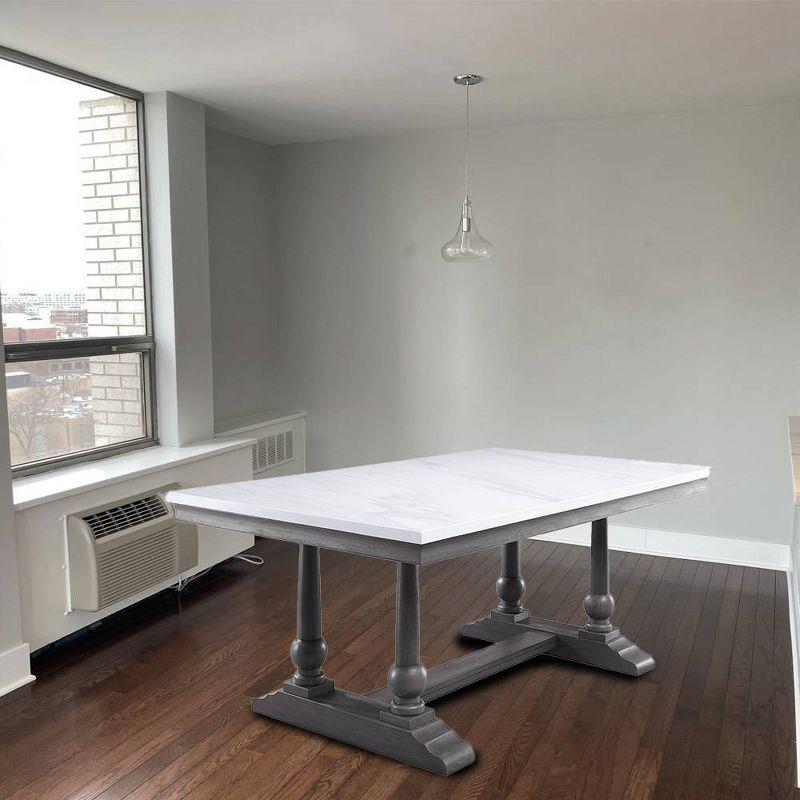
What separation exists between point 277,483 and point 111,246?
72.8 inches

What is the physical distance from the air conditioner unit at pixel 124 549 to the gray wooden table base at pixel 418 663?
99 centimetres

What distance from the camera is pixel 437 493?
2.84m

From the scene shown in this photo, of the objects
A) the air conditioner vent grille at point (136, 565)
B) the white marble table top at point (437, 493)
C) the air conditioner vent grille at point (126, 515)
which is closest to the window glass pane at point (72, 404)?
the air conditioner vent grille at point (126, 515)

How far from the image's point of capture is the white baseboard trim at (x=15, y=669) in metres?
3.16

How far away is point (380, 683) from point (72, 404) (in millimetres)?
1890

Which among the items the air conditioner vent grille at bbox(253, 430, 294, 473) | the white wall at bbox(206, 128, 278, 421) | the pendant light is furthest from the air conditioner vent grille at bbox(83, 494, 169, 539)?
the pendant light

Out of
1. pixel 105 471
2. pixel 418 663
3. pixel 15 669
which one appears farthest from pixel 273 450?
pixel 418 663

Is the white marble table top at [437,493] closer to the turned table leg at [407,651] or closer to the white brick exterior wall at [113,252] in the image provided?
the turned table leg at [407,651]

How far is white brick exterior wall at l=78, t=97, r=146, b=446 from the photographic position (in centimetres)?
403

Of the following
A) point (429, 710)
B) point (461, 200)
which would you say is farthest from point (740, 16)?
point (429, 710)

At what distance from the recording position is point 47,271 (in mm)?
3750

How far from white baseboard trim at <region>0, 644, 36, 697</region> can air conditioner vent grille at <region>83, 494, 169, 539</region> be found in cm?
53

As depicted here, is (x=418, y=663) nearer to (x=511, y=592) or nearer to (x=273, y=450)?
(x=511, y=592)

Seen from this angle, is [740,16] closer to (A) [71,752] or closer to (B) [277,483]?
(B) [277,483]
